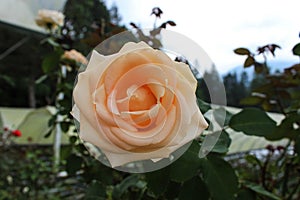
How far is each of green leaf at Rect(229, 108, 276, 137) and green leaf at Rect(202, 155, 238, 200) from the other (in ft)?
0.19

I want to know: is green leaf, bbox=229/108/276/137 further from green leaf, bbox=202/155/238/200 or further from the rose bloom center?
the rose bloom center

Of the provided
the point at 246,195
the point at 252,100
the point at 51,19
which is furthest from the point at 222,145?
the point at 51,19

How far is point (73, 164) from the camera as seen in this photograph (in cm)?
51

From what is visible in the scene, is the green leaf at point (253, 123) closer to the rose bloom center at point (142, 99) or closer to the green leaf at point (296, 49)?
the green leaf at point (296, 49)

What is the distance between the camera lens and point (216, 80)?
0.84ft

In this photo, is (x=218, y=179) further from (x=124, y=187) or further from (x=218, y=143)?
(x=124, y=187)

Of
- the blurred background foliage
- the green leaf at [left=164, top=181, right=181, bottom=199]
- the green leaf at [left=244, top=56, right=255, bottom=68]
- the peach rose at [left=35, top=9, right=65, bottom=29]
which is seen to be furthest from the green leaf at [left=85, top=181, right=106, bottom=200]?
the peach rose at [left=35, top=9, right=65, bottom=29]

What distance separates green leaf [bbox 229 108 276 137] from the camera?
14.2 inches

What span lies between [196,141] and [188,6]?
149 mm

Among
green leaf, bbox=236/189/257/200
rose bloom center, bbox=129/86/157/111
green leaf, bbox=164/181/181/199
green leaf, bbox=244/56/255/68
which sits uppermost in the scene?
rose bloom center, bbox=129/86/157/111

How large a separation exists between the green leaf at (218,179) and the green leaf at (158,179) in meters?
0.04

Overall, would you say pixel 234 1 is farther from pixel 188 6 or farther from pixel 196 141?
pixel 196 141

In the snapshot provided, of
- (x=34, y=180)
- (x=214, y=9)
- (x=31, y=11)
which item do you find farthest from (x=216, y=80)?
(x=31, y=11)

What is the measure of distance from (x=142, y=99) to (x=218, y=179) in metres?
0.16
